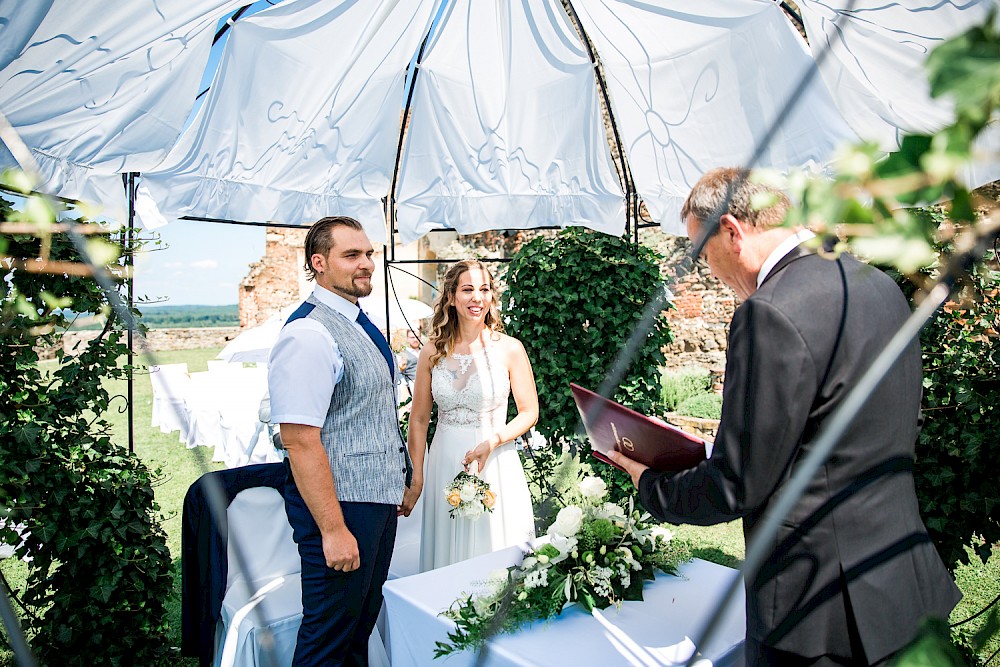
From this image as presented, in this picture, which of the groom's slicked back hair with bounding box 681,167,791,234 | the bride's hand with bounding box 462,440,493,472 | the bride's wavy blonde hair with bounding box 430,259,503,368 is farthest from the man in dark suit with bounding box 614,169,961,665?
the bride's wavy blonde hair with bounding box 430,259,503,368

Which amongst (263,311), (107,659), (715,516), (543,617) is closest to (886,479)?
(715,516)

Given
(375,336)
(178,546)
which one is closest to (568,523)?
(375,336)

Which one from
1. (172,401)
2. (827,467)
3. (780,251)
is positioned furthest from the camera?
(172,401)

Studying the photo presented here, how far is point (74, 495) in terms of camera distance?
10.1ft

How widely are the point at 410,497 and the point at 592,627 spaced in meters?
1.45

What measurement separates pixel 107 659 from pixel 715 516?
9.62ft

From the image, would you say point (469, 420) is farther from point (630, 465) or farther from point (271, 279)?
point (271, 279)

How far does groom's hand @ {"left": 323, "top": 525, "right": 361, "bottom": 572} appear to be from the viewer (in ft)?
8.49

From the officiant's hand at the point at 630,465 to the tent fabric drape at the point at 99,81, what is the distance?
2.38 metres

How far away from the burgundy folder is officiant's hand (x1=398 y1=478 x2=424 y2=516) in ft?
4.20

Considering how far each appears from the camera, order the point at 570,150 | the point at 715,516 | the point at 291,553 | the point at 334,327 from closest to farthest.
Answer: the point at 715,516 → the point at 334,327 → the point at 291,553 → the point at 570,150

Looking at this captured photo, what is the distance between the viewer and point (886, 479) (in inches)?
65.7

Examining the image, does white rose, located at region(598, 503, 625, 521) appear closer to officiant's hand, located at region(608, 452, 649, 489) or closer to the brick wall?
officiant's hand, located at region(608, 452, 649, 489)

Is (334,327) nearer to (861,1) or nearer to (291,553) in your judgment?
(291,553)
